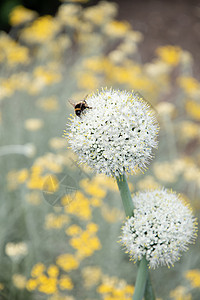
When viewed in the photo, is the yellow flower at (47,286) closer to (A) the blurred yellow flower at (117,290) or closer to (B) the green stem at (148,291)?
(A) the blurred yellow flower at (117,290)

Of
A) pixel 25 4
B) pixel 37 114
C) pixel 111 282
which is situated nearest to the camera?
pixel 111 282

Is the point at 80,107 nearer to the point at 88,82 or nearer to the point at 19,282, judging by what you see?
the point at 19,282

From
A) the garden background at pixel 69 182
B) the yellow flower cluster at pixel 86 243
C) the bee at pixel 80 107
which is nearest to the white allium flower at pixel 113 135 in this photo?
the bee at pixel 80 107

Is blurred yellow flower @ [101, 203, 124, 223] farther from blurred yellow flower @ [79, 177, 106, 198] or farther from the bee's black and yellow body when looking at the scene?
the bee's black and yellow body

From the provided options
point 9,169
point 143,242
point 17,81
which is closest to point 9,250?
point 143,242

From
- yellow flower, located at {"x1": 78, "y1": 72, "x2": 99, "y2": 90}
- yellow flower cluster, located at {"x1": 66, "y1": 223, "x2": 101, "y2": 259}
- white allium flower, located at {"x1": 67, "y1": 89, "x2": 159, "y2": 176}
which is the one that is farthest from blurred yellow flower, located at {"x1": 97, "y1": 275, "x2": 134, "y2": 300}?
yellow flower, located at {"x1": 78, "y1": 72, "x2": 99, "y2": 90}

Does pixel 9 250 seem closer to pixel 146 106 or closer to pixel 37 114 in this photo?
pixel 146 106
